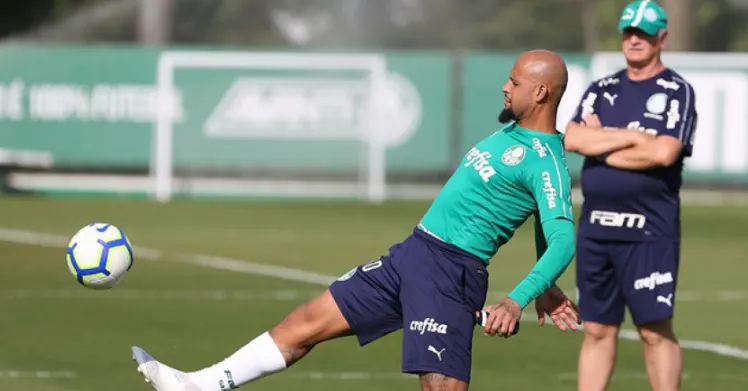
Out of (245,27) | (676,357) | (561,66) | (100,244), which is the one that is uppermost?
(245,27)

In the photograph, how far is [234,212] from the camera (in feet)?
80.0

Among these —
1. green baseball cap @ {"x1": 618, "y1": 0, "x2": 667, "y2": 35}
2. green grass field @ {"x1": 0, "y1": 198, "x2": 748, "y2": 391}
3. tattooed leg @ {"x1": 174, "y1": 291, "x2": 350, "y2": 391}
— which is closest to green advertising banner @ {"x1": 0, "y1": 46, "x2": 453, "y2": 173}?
green grass field @ {"x1": 0, "y1": 198, "x2": 748, "y2": 391}

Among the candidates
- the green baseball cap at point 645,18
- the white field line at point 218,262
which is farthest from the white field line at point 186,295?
the green baseball cap at point 645,18

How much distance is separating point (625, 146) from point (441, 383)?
2.02 metres

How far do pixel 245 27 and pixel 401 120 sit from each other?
14650 mm

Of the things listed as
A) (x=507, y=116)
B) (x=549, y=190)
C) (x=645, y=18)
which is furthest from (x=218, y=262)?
(x=549, y=190)

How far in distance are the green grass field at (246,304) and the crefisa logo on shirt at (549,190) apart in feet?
10.7

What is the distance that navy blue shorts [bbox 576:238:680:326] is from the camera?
30.0 ft

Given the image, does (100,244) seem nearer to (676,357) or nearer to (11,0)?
(676,357)

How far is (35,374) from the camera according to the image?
10906 millimetres

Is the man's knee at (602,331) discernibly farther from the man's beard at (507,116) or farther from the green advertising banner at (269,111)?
the green advertising banner at (269,111)

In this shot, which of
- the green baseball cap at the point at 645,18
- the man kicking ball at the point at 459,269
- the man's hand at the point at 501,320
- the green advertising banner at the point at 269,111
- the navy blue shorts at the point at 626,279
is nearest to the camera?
the man's hand at the point at 501,320

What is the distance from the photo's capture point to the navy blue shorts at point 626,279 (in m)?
9.16

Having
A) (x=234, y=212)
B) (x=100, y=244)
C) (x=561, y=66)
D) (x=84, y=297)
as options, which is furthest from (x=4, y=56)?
(x=561, y=66)
